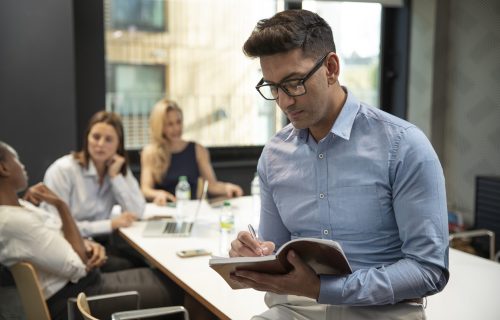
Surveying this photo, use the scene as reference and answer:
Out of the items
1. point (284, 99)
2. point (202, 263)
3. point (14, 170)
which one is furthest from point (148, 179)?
point (284, 99)

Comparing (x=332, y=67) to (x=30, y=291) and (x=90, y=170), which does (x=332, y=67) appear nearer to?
(x=30, y=291)

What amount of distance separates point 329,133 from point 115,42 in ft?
12.0

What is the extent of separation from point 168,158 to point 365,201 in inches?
116

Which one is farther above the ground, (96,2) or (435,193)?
(96,2)

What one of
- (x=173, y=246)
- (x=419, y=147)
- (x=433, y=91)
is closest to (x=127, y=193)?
(x=173, y=246)

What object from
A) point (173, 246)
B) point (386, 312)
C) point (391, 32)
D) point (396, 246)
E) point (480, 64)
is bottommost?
point (173, 246)

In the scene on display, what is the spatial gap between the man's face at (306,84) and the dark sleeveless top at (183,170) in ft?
9.29

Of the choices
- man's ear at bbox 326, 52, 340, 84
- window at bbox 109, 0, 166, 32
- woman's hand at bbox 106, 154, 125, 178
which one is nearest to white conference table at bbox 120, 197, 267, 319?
woman's hand at bbox 106, 154, 125, 178

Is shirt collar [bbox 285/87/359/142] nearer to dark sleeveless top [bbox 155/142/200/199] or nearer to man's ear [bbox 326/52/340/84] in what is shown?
man's ear [bbox 326/52/340/84]

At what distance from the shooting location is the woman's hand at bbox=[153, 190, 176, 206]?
399 cm

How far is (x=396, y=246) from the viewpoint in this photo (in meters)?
1.66

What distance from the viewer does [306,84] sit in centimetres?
164

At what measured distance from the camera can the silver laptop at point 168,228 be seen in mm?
3154

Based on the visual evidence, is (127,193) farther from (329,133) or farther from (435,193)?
(435,193)
